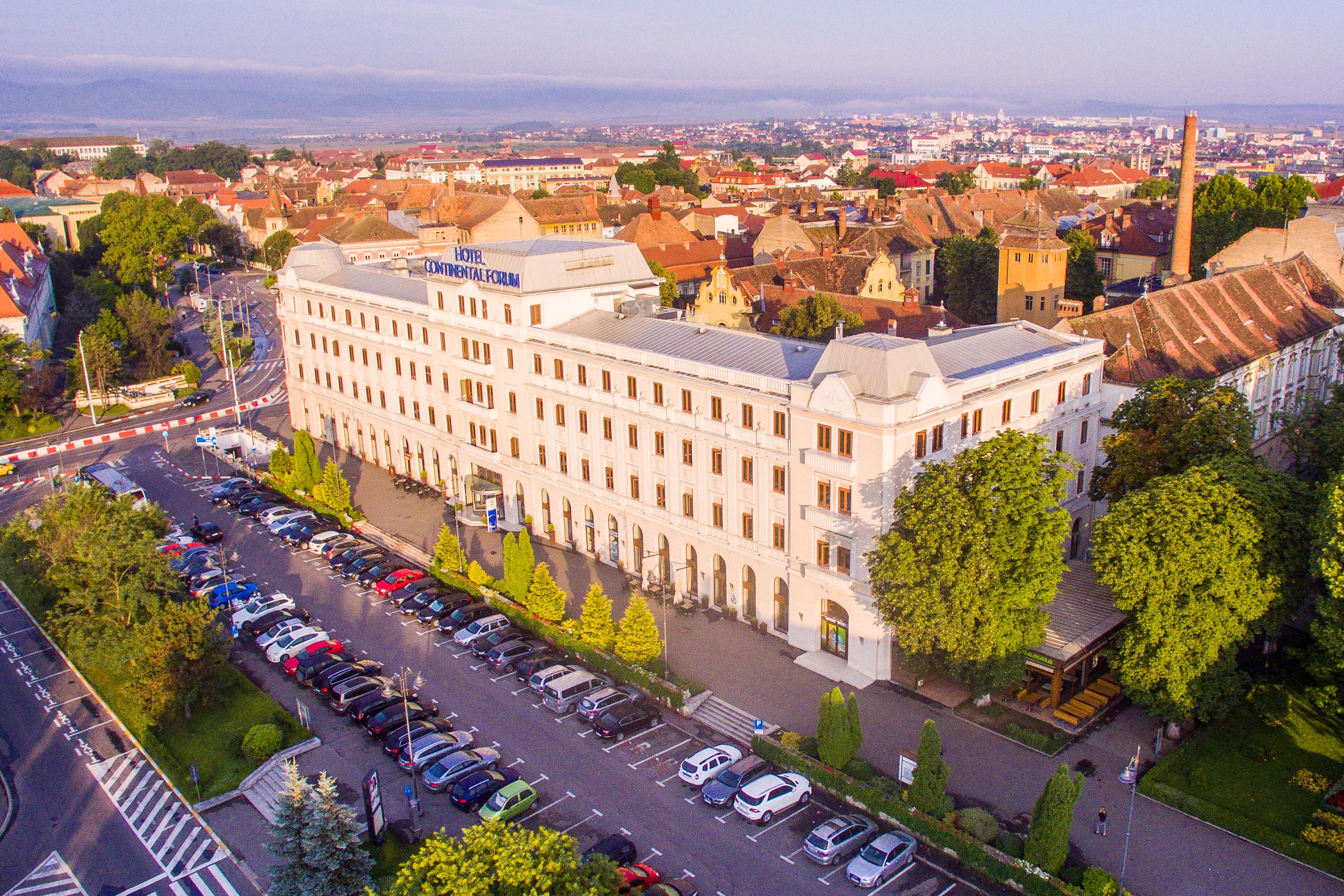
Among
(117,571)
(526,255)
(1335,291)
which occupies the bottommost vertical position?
(117,571)

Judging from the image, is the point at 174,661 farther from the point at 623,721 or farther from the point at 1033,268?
the point at 1033,268

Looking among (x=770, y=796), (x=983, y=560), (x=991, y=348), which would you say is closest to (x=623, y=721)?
(x=770, y=796)

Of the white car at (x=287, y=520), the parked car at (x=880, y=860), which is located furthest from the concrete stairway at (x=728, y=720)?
the white car at (x=287, y=520)

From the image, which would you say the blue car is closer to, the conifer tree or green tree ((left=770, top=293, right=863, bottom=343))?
the conifer tree

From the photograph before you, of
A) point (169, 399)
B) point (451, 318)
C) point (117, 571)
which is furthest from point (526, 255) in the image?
point (169, 399)

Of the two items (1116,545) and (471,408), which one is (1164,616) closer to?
(1116,545)
